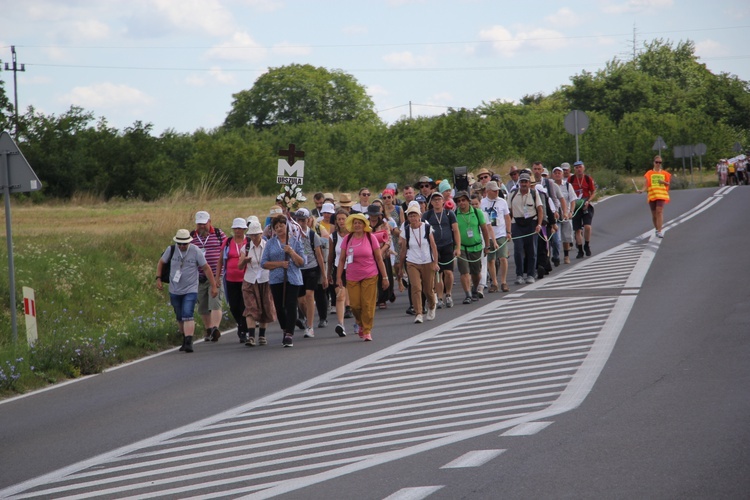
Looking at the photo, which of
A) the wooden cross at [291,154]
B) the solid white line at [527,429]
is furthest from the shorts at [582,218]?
the solid white line at [527,429]

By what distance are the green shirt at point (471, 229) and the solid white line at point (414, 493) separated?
1137 cm

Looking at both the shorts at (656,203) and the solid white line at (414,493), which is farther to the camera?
the shorts at (656,203)

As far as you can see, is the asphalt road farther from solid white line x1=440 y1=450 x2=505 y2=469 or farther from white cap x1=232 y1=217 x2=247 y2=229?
white cap x1=232 y1=217 x2=247 y2=229

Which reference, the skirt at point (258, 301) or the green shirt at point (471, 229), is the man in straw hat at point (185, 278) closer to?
the skirt at point (258, 301)

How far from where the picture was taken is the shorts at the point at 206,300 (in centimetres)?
1658

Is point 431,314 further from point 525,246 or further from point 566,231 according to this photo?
point 566,231

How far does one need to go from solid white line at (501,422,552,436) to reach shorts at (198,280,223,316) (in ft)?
26.1

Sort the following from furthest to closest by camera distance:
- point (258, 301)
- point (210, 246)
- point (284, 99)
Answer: point (284, 99), point (210, 246), point (258, 301)

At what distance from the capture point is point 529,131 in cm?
6419

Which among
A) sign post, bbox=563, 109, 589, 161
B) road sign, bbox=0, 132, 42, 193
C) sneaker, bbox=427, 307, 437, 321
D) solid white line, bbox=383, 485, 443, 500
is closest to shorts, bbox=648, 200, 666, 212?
sign post, bbox=563, 109, 589, 161

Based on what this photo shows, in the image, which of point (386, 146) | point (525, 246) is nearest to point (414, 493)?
point (525, 246)

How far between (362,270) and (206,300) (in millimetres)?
2558

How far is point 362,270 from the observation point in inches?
618

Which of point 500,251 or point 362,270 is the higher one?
point 362,270
